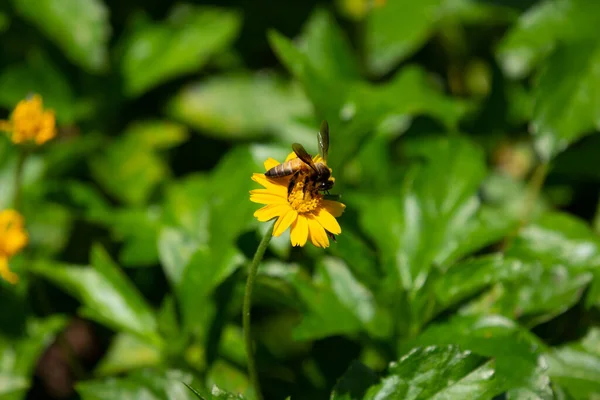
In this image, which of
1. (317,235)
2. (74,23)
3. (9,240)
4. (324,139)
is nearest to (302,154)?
(324,139)

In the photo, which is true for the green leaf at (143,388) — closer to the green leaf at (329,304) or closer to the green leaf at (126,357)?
the green leaf at (329,304)

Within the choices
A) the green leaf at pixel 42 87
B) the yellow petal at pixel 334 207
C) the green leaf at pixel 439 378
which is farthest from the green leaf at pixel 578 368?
the green leaf at pixel 42 87

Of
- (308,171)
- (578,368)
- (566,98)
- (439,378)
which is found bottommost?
(578,368)

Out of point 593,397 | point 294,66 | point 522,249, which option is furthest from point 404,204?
point 593,397

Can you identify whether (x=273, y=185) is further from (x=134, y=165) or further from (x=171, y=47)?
(x=171, y=47)

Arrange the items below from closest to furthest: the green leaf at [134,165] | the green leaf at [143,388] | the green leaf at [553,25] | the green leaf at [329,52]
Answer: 1. the green leaf at [143,388]
2. the green leaf at [553,25]
3. the green leaf at [329,52]
4. the green leaf at [134,165]

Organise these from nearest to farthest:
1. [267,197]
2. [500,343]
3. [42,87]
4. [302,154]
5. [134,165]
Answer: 1. [302,154]
2. [267,197]
3. [500,343]
4. [134,165]
5. [42,87]

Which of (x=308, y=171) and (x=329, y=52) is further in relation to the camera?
(x=329, y=52)
